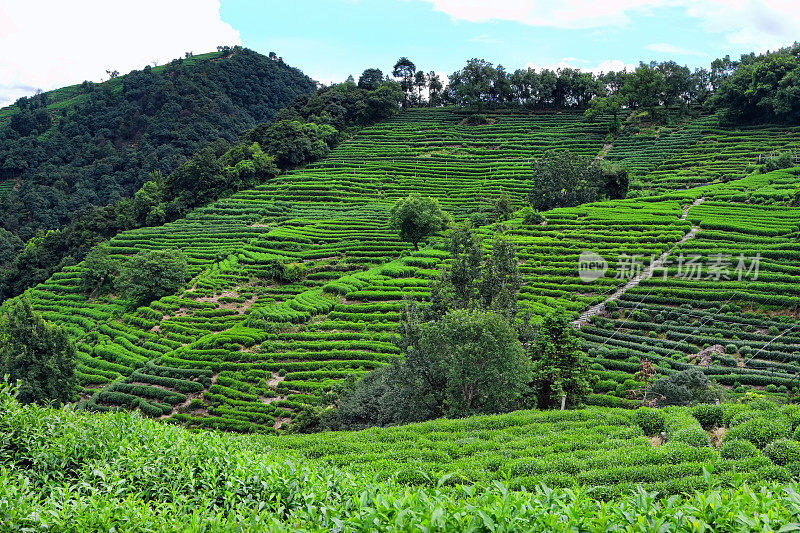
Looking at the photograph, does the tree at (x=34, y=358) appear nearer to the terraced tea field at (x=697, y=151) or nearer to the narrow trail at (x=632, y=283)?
the narrow trail at (x=632, y=283)

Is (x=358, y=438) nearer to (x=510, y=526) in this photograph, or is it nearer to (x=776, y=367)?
(x=510, y=526)

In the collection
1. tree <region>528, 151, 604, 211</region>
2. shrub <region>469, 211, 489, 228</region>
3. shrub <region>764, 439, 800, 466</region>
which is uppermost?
tree <region>528, 151, 604, 211</region>

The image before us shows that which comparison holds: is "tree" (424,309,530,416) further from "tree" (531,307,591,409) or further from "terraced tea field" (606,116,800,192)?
"terraced tea field" (606,116,800,192)

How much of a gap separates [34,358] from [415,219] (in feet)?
106

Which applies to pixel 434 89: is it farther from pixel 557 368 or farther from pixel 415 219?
pixel 557 368

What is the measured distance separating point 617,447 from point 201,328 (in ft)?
113

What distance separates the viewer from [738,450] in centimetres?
1242

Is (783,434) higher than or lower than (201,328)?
higher

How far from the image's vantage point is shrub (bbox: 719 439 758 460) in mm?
12305

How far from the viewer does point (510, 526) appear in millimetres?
5973

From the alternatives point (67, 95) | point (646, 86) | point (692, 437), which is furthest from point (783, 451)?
point (67, 95)

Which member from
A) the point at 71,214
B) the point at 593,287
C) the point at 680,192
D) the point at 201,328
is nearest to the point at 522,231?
the point at 593,287

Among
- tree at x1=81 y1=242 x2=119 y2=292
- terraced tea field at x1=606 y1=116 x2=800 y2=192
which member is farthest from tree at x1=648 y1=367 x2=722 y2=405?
tree at x1=81 y1=242 x2=119 y2=292

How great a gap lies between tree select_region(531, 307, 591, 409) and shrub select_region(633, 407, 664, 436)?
5.54 meters
